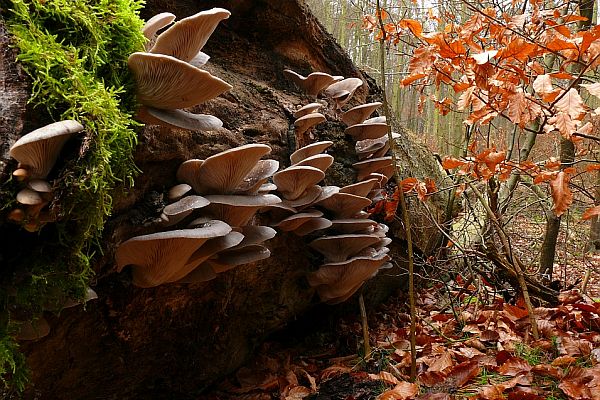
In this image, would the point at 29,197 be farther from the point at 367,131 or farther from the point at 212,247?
the point at 367,131

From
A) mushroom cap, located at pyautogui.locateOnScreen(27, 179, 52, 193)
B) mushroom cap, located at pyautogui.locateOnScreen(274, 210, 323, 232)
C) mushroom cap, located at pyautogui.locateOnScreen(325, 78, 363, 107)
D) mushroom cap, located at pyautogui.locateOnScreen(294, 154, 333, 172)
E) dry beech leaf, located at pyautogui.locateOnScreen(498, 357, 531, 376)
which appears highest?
mushroom cap, located at pyautogui.locateOnScreen(325, 78, 363, 107)

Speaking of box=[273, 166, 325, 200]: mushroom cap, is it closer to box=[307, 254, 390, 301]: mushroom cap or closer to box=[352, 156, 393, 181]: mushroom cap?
box=[307, 254, 390, 301]: mushroom cap

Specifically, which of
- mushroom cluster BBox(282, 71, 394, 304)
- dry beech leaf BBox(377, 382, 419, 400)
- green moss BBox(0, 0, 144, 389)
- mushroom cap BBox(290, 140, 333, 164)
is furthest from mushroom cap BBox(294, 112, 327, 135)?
dry beech leaf BBox(377, 382, 419, 400)

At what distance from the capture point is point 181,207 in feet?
6.64

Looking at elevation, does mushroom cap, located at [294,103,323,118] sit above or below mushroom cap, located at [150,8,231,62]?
below

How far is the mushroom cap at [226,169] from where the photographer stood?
2.08 metres

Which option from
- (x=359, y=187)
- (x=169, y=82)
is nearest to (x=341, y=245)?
(x=359, y=187)

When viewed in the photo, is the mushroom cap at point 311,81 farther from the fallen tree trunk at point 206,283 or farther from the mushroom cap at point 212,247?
the mushroom cap at point 212,247

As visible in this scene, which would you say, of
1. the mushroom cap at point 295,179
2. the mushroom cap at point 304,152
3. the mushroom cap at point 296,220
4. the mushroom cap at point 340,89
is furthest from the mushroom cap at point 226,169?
the mushroom cap at point 340,89

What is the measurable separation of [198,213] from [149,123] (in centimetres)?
52

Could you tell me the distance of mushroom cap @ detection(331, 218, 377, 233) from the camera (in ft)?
10.5

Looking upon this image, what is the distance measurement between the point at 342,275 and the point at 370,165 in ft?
3.49

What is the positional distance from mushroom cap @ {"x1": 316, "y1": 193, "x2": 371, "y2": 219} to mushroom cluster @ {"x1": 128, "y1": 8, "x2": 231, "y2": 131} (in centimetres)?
137

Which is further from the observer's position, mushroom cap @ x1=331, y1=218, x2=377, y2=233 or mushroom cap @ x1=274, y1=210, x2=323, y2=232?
mushroom cap @ x1=331, y1=218, x2=377, y2=233
